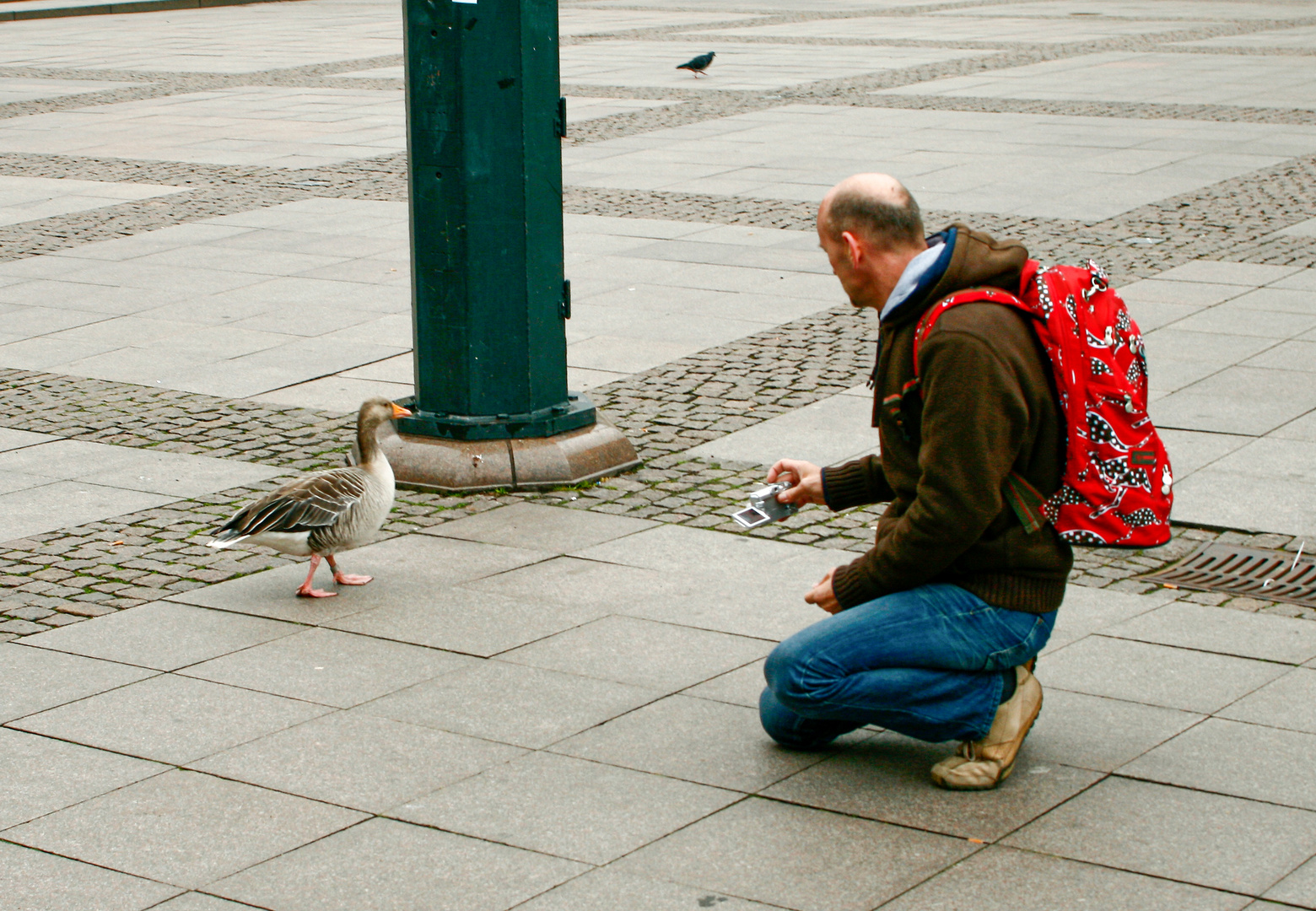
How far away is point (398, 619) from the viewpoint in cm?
545

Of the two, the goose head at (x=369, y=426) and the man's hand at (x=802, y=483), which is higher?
the man's hand at (x=802, y=483)

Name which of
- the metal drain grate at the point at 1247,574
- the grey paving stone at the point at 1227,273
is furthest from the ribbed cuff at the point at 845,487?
the grey paving stone at the point at 1227,273

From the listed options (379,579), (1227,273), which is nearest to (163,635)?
(379,579)

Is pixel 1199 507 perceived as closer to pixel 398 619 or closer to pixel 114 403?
pixel 398 619

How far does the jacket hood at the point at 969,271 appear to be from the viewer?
3.88m

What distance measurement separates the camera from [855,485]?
4344 millimetres

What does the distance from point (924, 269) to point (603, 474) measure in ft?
10.8

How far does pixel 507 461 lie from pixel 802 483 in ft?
8.98

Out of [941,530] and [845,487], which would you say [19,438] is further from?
[941,530]

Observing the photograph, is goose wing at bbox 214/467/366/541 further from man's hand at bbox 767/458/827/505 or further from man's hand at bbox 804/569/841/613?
man's hand at bbox 804/569/841/613

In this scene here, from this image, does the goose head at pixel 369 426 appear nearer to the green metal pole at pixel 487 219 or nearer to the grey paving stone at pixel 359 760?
the green metal pole at pixel 487 219

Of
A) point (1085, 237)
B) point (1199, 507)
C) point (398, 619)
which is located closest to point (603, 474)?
point (398, 619)

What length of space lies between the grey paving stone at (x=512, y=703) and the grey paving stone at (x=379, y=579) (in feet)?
2.43

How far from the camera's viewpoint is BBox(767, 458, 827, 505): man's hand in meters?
4.36
